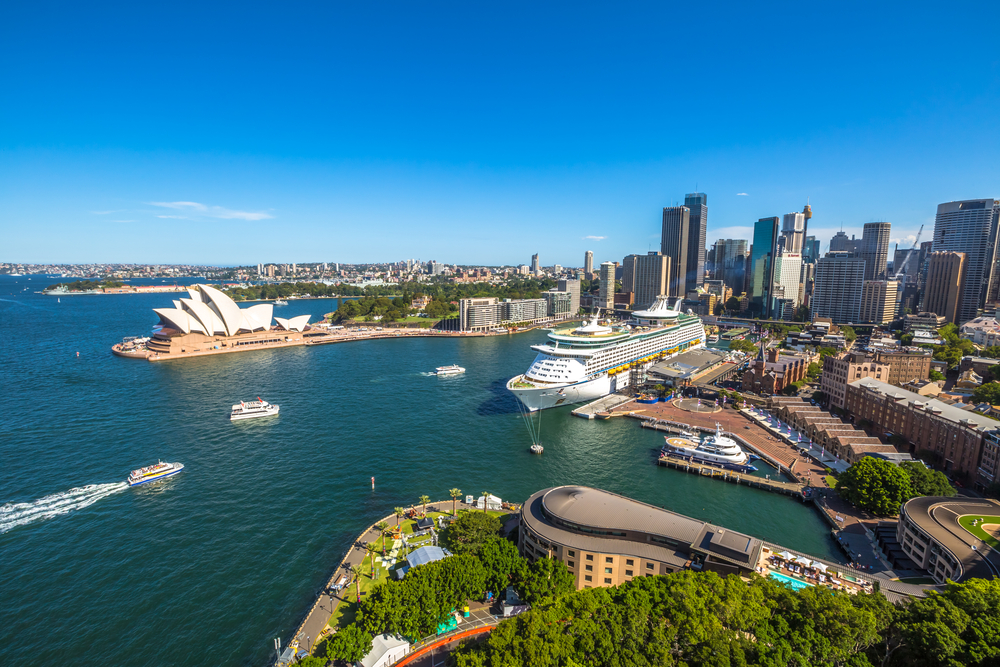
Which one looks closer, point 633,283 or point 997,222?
point 997,222

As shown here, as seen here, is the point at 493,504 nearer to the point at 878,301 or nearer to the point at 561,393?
the point at 561,393

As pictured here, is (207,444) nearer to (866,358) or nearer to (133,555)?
(133,555)

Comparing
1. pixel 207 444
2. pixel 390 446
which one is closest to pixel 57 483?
pixel 207 444

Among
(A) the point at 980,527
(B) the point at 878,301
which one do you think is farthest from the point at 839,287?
(A) the point at 980,527

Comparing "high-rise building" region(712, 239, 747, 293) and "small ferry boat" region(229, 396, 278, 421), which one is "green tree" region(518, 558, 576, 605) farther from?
"high-rise building" region(712, 239, 747, 293)

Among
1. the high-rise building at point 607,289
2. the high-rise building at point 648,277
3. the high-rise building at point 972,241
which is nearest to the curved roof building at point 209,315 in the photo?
the high-rise building at point 607,289

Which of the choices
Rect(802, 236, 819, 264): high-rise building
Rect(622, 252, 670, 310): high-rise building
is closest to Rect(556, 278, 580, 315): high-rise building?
Rect(622, 252, 670, 310): high-rise building

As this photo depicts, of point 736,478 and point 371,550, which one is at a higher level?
point 371,550

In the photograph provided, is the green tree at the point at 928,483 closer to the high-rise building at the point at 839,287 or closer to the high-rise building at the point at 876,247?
the high-rise building at the point at 839,287
